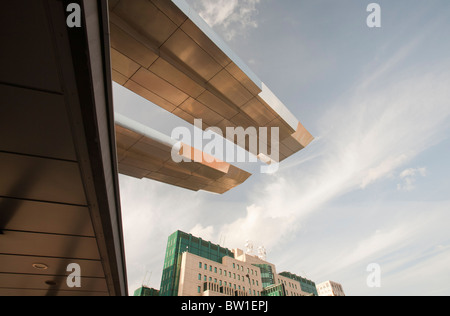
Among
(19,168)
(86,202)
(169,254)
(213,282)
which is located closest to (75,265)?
(86,202)

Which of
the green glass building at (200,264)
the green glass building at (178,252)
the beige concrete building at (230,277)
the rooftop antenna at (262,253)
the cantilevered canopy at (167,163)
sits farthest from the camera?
the rooftop antenna at (262,253)

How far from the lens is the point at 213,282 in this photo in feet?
196

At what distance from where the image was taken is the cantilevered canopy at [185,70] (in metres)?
5.77

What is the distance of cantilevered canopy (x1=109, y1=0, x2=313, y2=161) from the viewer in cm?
577

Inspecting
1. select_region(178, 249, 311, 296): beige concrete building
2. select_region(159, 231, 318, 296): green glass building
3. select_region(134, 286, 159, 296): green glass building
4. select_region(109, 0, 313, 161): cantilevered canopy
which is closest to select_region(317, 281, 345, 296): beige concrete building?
select_region(178, 249, 311, 296): beige concrete building

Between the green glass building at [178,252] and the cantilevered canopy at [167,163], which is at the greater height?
the green glass building at [178,252]

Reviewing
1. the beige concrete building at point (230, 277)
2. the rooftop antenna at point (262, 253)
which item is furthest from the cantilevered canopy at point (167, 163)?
the rooftop antenna at point (262, 253)

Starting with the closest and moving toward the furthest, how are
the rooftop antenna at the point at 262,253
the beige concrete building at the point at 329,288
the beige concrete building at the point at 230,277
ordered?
the beige concrete building at the point at 230,277
the rooftop antenna at the point at 262,253
the beige concrete building at the point at 329,288

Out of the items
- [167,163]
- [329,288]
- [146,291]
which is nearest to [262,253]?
[146,291]

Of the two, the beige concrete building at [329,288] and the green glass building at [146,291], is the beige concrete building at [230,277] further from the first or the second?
the beige concrete building at [329,288]

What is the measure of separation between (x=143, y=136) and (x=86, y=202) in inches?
218

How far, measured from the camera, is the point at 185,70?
720 cm

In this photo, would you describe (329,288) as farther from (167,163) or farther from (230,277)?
(167,163)
